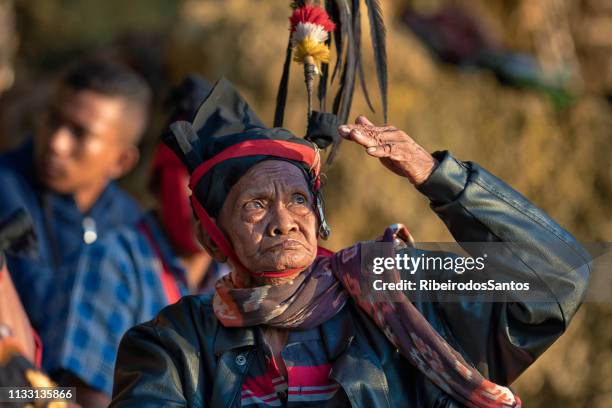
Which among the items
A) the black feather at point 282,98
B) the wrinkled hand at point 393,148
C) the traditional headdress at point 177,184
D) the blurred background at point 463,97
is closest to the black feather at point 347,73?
the black feather at point 282,98

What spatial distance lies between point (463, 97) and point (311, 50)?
4.50m

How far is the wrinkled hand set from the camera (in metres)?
2.86

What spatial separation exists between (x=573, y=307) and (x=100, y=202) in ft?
10.8

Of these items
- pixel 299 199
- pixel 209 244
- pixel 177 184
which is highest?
pixel 177 184

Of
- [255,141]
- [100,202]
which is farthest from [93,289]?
[255,141]

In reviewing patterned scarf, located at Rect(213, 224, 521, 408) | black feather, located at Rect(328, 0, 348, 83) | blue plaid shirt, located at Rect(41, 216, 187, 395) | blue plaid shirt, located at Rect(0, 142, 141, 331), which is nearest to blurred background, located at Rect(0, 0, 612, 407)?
blue plaid shirt, located at Rect(0, 142, 141, 331)

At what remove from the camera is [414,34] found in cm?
819

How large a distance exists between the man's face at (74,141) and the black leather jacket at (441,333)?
8.55 ft

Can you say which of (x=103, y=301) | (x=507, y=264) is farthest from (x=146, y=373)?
(x=103, y=301)

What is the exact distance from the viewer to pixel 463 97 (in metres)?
7.57

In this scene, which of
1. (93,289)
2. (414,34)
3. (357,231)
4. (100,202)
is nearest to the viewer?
(93,289)

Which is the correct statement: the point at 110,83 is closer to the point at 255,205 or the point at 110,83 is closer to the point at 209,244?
the point at 209,244

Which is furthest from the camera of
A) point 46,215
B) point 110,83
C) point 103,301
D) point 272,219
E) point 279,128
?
point 110,83

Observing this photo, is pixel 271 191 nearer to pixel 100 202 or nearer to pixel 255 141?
pixel 255 141
